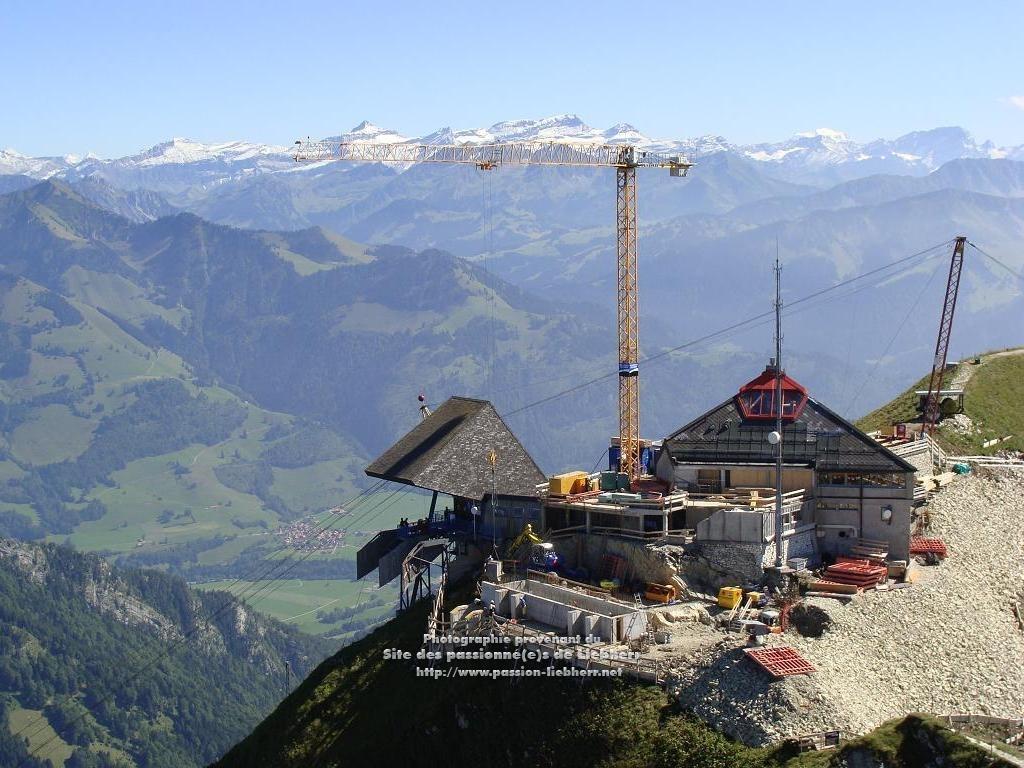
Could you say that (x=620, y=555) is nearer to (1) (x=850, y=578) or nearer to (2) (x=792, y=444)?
(1) (x=850, y=578)

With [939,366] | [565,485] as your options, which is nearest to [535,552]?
[565,485]

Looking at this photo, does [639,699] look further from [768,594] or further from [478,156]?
[478,156]

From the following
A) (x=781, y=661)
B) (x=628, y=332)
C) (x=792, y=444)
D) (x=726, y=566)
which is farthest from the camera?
(x=628, y=332)

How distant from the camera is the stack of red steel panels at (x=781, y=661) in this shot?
5106 centimetres

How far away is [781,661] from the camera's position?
170ft

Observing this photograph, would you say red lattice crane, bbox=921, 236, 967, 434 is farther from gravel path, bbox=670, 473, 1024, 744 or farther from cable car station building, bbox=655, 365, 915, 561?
gravel path, bbox=670, 473, 1024, 744

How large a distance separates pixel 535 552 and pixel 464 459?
16.4 metres

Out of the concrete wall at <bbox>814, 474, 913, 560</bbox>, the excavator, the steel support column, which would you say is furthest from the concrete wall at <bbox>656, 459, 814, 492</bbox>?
the steel support column

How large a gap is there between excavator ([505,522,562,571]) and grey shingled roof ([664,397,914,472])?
962cm

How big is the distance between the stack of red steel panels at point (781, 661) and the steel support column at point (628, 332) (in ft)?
126

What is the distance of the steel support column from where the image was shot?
100375 mm

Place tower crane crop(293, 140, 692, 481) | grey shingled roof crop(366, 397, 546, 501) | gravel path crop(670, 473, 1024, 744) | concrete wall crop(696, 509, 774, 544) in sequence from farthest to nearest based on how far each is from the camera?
1. tower crane crop(293, 140, 692, 481)
2. grey shingled roof crop(366, 397, 546, 501)
3. concrete wall crop(696, 509, 774, 544)
4. gravel path crop(670, 473, 1024, 744)

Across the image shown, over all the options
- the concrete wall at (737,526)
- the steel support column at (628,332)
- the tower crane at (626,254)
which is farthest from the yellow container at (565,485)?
the steel support column at (628,332)

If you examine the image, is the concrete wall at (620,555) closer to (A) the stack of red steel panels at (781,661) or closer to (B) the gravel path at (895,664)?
(B) the gravel path at (895,664)
